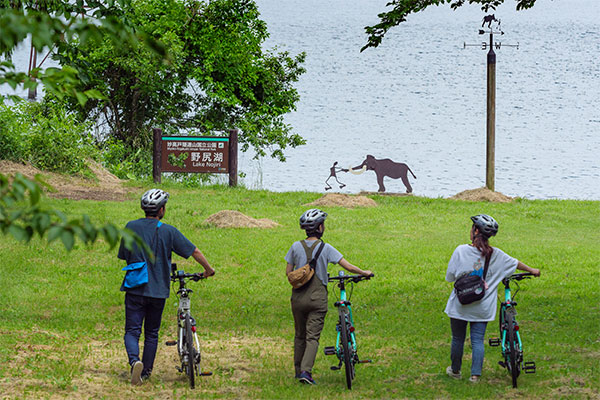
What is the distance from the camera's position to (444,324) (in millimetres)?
12281

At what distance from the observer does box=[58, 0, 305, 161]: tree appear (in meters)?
32.2

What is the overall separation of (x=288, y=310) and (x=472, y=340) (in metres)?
4.98

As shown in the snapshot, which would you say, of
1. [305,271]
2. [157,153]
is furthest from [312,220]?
[157,153]

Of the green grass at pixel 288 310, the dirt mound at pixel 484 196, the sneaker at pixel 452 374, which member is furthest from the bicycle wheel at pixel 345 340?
the dirt mound at pixel 484 196

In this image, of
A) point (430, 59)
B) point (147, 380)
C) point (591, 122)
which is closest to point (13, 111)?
point (147, 380)

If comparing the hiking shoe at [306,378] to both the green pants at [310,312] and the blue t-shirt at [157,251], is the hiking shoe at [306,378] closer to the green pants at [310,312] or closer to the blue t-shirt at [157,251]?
the green pants at [310,312]

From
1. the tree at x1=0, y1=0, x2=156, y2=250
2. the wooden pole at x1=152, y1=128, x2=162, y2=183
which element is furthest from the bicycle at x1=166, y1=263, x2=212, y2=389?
the wooden pole at x1=152, y1=128, x2=162, y2=183

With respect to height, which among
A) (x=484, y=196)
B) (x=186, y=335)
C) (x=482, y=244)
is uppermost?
(x=484, y=196)

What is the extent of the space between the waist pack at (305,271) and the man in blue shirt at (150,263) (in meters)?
0.80

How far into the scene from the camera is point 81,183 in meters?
25.2

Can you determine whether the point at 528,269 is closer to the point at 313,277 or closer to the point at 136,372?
the point at 313,277

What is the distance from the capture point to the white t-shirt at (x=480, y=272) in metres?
8.43

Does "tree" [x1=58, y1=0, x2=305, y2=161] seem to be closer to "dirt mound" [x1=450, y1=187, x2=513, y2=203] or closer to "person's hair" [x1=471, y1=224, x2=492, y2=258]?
"dirt mound" [x1=450, y1=187, x2=513, y2=203]

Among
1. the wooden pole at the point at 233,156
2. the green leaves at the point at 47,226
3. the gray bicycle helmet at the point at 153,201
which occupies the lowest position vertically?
the green leaves at the point at 47,226
